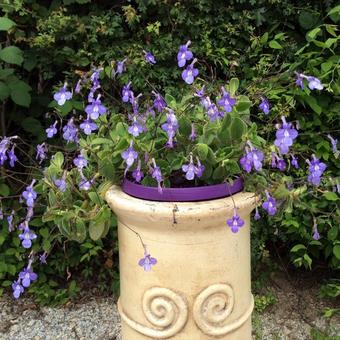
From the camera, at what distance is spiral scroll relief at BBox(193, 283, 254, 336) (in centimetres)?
184

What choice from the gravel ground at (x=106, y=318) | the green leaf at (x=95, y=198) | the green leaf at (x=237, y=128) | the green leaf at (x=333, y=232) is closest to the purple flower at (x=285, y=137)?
the green leaf at (x=237, y=128)

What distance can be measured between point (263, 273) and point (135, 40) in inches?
55.8

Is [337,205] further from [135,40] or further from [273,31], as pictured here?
[135,40]

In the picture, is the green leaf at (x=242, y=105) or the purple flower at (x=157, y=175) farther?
the green leaf at (x=242, y=105)

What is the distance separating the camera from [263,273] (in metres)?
3.21

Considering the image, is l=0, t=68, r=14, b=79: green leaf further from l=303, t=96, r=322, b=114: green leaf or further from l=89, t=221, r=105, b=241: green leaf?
l=303, t=96, r=322, b=114: green leaf

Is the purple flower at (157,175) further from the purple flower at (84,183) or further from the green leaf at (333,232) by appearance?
the green leaf at (333,232)

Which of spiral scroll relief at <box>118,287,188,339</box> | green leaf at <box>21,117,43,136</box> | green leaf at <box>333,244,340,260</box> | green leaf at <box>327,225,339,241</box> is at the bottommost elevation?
green leaf at <box>333,244,340,260</box>

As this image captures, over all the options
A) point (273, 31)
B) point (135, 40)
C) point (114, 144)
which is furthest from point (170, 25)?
point (114, 144)

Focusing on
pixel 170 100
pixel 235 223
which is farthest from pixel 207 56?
pixel 235 223

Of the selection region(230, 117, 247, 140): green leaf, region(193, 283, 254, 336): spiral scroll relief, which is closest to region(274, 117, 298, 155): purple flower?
region(230, 117, 247, 140): green leaf

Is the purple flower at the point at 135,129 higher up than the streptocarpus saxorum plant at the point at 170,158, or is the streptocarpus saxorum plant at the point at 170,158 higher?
the purple flower at the point at 135,129

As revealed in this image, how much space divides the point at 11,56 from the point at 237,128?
134cm

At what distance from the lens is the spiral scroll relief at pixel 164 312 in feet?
6.03
